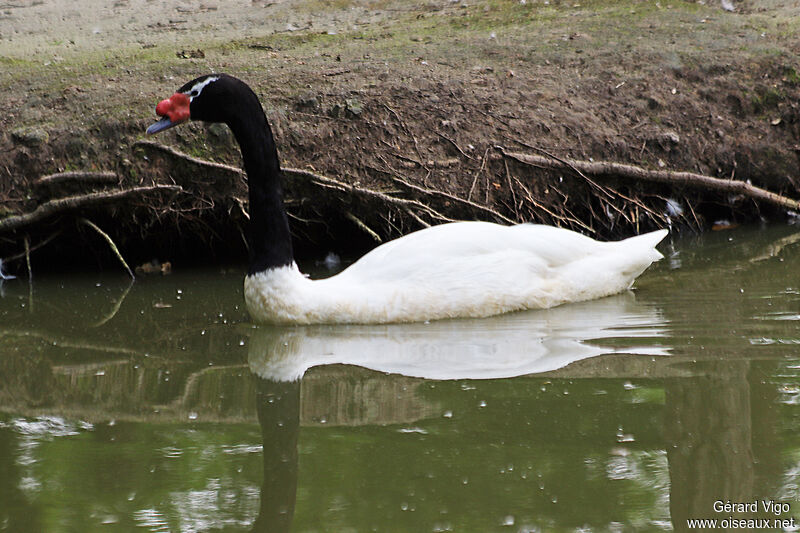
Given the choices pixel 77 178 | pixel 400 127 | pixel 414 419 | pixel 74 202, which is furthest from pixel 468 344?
pixel 77 178

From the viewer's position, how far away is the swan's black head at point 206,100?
20.3 feet

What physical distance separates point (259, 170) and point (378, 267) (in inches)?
37.8

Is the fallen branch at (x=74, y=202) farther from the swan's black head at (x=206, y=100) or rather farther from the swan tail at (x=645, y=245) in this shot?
the swan tail at (x=645, y=245)

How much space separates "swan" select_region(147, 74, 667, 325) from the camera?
605 centimetres

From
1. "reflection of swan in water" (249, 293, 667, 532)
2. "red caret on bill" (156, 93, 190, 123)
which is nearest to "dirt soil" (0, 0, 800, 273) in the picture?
"red caret on bill" (156, 93, 190, 123)

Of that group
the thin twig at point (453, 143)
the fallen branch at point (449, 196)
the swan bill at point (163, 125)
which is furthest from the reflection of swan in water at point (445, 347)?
the thin twig at point (453, 143)

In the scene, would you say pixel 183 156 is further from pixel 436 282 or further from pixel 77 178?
pixel 436 282

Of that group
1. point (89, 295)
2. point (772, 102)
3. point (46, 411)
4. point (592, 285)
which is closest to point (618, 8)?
point (772, 102)

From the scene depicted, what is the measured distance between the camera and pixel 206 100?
6.27m

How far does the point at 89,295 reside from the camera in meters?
A: 7.62

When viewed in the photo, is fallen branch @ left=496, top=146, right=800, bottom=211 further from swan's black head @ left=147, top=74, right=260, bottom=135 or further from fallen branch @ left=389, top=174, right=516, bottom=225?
swan's black head @ left=147, top=74, right=260, bottom=135

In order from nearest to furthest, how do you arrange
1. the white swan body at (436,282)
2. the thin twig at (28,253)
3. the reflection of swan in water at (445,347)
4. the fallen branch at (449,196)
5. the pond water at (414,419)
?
the pond water at (414,419) → the reflection of swan in water at (445,347) → the white swan body at (436,282) → the thin twig at (28,253) → the fallen branch at (449,196)

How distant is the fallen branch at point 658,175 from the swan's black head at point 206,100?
2795mm

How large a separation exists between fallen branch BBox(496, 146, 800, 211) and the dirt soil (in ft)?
0.36
